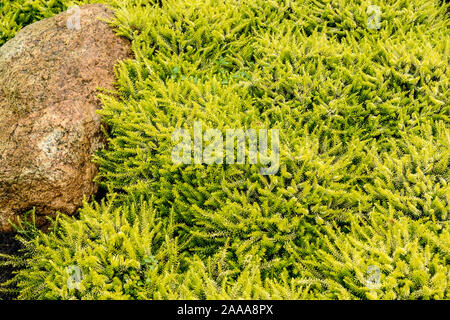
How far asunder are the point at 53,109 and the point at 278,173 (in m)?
2.18

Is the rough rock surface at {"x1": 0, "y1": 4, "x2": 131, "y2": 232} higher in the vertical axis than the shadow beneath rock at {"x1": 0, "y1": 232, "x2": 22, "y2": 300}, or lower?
higher

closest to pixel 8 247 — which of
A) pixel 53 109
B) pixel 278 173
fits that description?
pixel 53 109

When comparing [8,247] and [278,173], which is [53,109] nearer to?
[8,247]

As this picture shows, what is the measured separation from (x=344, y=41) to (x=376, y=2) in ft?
2.22

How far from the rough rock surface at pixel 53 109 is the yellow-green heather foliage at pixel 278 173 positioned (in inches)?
6.7

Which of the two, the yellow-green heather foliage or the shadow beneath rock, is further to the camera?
the shadow beneath rock

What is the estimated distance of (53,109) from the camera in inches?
136

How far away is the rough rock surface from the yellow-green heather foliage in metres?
0.17

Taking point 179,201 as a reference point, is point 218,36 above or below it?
above

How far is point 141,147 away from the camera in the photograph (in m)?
3.50

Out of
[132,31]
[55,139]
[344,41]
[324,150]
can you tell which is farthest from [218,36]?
[55,139]

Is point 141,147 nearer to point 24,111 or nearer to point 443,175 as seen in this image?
point 24,111

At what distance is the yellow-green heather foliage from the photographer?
2746 mm

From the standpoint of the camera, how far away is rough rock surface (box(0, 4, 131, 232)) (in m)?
3.25
